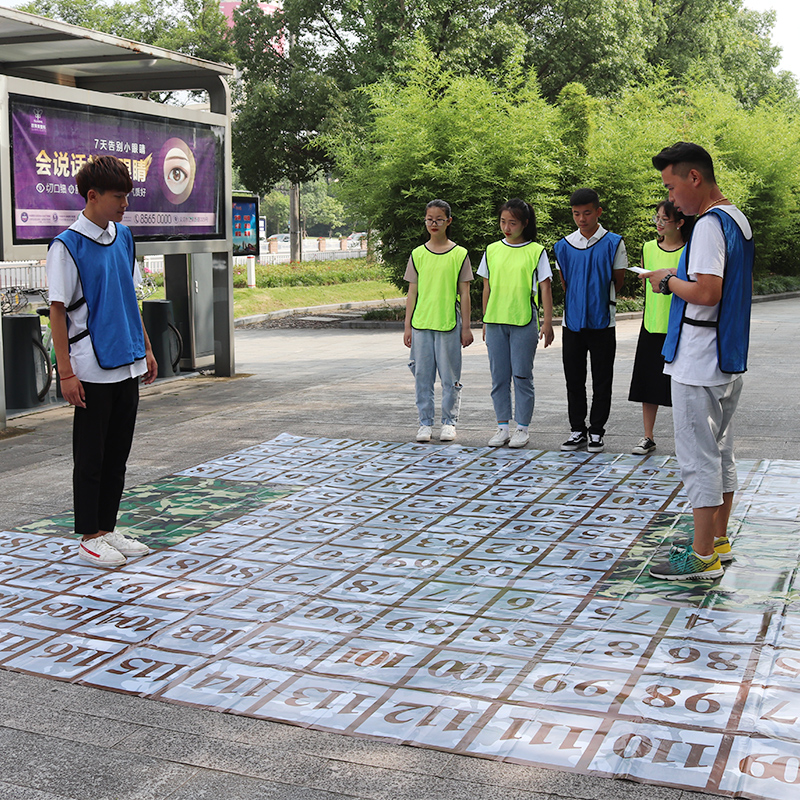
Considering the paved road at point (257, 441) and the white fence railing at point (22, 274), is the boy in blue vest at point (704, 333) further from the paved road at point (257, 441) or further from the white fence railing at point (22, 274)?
the white fence railing at point (22, 274)

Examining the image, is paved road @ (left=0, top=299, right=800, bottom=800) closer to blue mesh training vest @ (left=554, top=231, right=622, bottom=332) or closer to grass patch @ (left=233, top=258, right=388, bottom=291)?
blue mesh training vest @ (left=554, top=231, right=622, bottom=332)

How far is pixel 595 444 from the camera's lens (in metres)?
7.57

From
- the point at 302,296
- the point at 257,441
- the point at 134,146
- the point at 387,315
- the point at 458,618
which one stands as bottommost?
the point at 458,618

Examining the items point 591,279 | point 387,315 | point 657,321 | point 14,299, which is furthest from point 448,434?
point 387,315

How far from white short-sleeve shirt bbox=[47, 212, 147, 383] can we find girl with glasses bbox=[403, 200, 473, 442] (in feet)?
9.86

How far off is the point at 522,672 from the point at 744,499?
2865mm

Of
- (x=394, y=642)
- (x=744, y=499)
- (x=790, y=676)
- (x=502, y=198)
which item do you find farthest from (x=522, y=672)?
(x=502, y=198)

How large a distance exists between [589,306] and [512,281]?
0.60 metres

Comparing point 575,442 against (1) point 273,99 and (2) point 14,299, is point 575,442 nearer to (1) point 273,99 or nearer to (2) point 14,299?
(2) point 14,299

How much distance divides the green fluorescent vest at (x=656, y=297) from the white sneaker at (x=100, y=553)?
3.87 m

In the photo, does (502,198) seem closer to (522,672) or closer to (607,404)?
(607,404)

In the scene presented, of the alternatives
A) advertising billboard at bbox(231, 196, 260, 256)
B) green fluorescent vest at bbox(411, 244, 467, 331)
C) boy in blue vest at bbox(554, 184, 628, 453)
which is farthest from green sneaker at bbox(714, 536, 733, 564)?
advertising billboard at bbox(231, 196, 260, 256)

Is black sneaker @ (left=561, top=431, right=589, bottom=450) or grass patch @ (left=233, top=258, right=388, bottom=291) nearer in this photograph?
black sneaker @ (left=561, top=431, right=589, bottom=450)

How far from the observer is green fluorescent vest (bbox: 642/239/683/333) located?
697 cm
